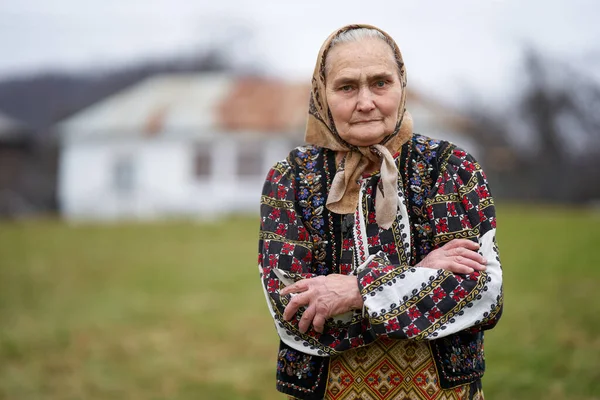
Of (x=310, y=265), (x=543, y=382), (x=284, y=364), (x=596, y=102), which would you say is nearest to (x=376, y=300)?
(x=310, y=265)

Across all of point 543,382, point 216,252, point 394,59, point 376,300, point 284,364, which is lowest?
point 216,252

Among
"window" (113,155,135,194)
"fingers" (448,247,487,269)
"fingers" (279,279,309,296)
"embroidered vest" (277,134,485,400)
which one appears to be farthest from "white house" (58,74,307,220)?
"fingers" (448,247,487,269)

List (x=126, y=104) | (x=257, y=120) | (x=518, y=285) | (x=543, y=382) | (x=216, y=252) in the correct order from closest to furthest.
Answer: (x=543, y=382) < (x=518, y=285) < (x=216, y=252) < (x=257, y=120) < (x=126, y=104)

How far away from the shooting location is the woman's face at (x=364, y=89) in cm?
215

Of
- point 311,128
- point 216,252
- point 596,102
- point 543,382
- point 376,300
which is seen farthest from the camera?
point 596,102

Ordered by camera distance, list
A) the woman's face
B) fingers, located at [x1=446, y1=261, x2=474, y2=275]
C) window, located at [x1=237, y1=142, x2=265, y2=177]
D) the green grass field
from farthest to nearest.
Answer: window, located at [x1=237, y1=142, x2=265, y2=177] → the green grass field → the woman's face → fingers, located at [x1=446, y1=261, x2=474, y2=275]

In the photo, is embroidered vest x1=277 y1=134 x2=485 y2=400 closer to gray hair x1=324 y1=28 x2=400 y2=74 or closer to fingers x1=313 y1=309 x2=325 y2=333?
fingers x1=313 y1=309 x2=325 y2=333

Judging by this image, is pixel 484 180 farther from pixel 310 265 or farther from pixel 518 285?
pixel 518 285

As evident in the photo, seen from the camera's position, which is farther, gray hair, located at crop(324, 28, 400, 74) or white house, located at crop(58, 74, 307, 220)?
white house, located at crop(58, 74, 307, 220)

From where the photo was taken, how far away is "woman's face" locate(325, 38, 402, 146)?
2.15 meters

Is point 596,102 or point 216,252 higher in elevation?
point 596,102

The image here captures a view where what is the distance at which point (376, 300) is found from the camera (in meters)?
2.02

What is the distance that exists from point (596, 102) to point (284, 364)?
69.2 ft

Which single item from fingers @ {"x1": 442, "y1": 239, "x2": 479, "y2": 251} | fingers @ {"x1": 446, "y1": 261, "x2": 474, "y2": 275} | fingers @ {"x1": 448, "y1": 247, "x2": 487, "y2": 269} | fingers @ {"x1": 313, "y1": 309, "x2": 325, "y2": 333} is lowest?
fingers @ {"x1": 313, "y1": 309, "x2": 325, "y2": 333}
